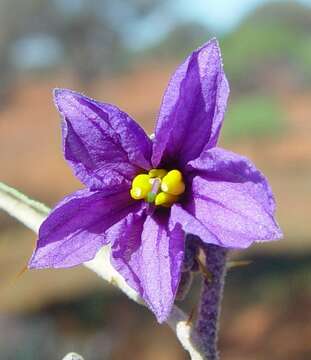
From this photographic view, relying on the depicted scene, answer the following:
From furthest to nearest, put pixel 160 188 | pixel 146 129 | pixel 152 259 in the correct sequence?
1. pixel 146 129
2. pixel 160 188
3. pixel 152 259

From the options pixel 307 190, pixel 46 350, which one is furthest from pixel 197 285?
pixel 307 190

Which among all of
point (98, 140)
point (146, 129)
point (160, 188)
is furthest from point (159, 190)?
point (146, 129)

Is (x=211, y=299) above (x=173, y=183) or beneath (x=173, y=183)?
beneath

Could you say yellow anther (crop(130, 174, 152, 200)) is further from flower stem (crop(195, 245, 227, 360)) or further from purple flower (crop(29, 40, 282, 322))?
flower stem (crop(195, 245, 227, 360))

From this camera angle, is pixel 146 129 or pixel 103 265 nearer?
pixel 103 265

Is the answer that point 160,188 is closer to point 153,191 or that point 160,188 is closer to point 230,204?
point 153,191

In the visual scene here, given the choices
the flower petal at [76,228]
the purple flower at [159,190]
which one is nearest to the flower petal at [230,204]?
the purple flower at [159,190]

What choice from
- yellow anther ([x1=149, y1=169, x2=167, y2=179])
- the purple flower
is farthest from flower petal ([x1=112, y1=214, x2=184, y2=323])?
yellow anther ([x1=149, y1=169, x2=167, y2=179])
